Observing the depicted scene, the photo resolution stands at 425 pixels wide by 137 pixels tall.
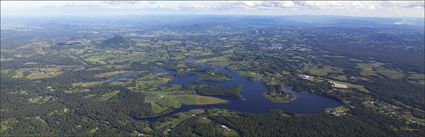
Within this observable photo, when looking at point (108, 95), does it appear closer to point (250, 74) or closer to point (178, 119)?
point (178, 119)

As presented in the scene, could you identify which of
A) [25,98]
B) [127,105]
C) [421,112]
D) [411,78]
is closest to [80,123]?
[127,105]

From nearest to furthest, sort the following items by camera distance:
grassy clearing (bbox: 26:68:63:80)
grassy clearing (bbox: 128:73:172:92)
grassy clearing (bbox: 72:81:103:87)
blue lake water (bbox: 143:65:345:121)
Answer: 1. blue lake water (bbox: 143:65:345:121)
2. grassy clearing (bbox: 128:73:172:92)
3. grassy clearing (bbox: 72:81:103:87)
4. grassy clearing (bbox: 26:68:63:80)

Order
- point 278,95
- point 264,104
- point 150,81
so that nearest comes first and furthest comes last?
point 264,104
point 278,95
point 150,81

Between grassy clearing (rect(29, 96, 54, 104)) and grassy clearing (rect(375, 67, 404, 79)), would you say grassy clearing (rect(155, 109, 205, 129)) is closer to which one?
grassy clearing (rect(29, 96, 54, 104))

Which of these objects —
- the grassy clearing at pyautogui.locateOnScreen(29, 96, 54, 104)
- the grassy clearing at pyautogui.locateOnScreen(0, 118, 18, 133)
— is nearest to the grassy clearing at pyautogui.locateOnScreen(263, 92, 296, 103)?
the grassy clearing at pyautogui.locateOnScreen(29, 96, 54, 104)

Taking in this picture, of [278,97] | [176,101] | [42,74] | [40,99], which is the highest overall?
[42,74]

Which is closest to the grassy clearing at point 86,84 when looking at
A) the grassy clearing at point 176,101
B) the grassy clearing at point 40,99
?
the grassy clearing at point 40,99

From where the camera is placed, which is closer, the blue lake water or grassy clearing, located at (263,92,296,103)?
the blue lake water

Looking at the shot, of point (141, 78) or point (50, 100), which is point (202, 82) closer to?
point (141, 78)

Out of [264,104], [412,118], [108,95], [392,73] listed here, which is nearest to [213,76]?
[264,104]
